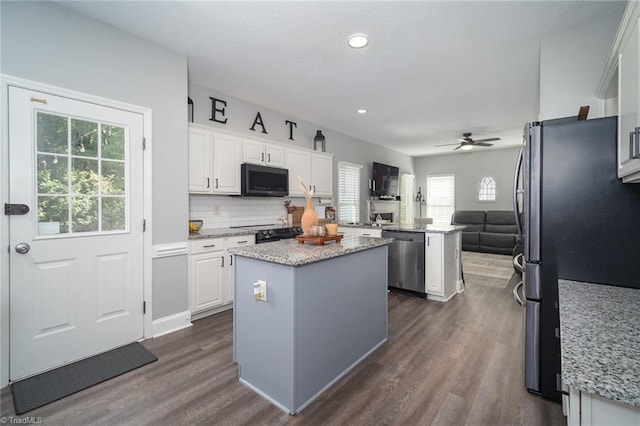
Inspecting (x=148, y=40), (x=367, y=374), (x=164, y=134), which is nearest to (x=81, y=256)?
(x=164, y=134)

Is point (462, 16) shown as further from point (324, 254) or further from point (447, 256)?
point (447, 256)

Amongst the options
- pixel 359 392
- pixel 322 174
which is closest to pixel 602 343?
pixel 359 392

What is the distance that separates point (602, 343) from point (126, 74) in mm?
3406

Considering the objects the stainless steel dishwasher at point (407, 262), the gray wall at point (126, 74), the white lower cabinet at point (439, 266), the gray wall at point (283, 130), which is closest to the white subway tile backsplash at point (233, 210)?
the gray wall at point (126, 74)

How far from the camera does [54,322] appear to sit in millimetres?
2166

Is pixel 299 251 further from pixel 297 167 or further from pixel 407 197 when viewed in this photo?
pixel 407 197

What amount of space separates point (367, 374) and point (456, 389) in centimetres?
60

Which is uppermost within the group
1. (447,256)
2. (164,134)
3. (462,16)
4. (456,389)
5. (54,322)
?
(462,16)

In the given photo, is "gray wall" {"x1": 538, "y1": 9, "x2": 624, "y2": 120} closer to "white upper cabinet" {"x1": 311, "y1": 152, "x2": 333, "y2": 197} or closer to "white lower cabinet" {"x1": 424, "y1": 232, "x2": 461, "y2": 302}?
"white lower cabinet" {"x1": 424, "y1": 232, "x2": 461, "y2": 302}

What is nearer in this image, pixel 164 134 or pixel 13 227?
pixel 13 227

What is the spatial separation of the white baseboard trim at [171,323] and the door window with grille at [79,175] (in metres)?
0.95

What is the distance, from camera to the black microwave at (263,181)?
3.76 m

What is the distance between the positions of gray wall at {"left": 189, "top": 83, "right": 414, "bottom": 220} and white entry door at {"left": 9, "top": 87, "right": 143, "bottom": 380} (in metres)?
1.20

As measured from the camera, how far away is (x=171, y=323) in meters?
2.83
